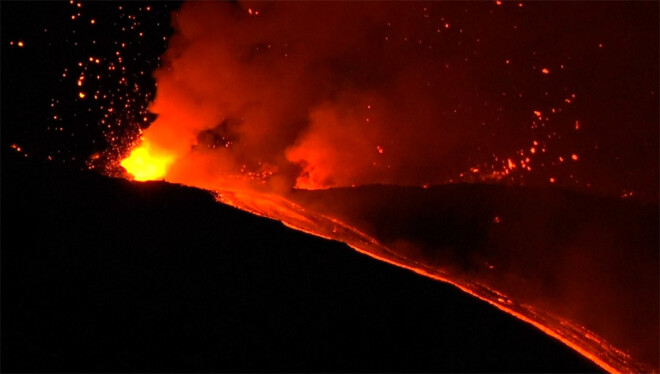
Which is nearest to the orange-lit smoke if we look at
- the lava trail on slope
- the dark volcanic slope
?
the lava trail on slope

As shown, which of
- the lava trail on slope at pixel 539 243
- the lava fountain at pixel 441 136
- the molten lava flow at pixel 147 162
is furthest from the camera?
the molten lava flow at pixel 147 162

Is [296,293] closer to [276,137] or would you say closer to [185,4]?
[276,137]

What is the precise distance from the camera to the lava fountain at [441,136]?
3.77 m

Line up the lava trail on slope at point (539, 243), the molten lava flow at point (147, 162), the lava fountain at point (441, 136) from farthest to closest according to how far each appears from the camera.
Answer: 1. the molten lava flow at point (147, 162)
2. the lava trail on slope at point (539, 243)
3. the lava fountain at point (441, 136)

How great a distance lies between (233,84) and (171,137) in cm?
59

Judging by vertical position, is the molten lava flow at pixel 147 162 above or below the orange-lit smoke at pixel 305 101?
below

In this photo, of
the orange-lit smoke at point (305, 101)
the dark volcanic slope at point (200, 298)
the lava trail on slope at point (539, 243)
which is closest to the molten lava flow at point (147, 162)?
the orange-lit smoke at point (305, 101)

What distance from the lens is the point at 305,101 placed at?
429cm

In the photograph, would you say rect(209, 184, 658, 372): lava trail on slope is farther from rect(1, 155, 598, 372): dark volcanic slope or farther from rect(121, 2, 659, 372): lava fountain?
rect(1, 155, 598, 372): dark volcanic slope

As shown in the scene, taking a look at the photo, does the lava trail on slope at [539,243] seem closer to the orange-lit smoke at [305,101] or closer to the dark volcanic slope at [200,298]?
the orange-lit smoke at [305,101]

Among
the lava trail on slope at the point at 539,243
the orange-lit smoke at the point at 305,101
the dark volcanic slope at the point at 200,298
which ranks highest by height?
the orange-lit smoke at the point at 305,101

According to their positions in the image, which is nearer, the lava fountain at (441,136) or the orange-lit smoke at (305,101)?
the lava fountain at (441,136)

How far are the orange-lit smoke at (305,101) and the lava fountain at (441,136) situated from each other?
0.01 metres

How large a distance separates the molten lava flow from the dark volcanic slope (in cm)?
221
